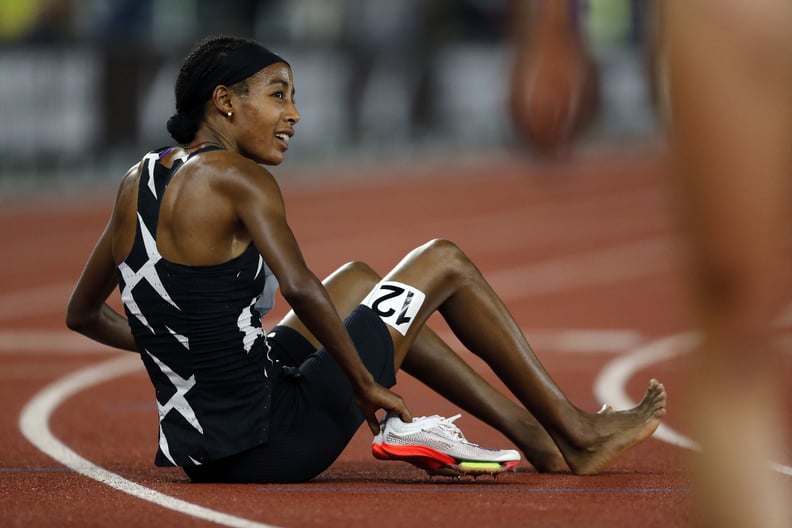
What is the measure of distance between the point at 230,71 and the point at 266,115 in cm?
15

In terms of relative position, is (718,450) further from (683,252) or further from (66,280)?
(66,280)

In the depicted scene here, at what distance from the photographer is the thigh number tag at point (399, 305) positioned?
4.08 metres

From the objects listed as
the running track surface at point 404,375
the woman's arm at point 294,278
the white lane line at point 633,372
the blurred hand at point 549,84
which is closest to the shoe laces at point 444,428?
the running track surface at point 404,375

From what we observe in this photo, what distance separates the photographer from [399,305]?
409cm

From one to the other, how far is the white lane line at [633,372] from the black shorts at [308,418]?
1.32m

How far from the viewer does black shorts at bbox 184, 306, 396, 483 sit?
3904 mm

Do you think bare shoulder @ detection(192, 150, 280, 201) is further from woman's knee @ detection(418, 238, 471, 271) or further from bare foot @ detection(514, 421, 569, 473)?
bare foot @ detection(514, 421, 569, 473)

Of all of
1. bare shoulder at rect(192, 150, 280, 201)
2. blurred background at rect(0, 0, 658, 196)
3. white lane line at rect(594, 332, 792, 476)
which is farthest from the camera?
blurred background at rect(0, 0, 658, 196)

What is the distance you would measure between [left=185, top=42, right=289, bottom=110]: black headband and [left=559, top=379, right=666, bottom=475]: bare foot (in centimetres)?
140

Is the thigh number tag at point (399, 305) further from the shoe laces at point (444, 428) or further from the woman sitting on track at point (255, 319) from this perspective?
the shoe laces at point (444, 428)

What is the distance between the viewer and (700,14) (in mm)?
1174

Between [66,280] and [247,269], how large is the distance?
769 cm

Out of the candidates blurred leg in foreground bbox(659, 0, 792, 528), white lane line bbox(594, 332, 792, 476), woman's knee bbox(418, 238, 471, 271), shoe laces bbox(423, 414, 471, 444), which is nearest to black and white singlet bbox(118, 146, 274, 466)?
shoe laces bbox(423, 414, 471, 444)

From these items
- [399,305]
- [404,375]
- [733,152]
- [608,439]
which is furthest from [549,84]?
[404,375]
